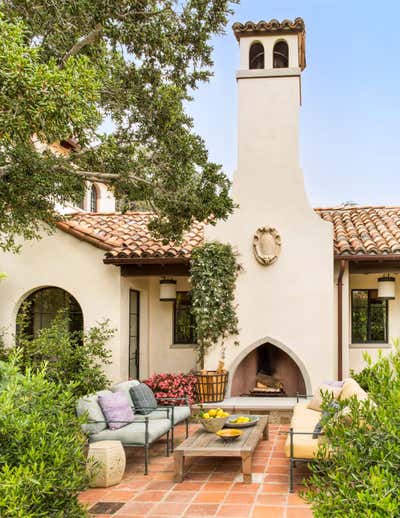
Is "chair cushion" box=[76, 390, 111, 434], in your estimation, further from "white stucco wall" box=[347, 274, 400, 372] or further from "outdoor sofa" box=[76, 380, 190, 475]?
"white stucco wall" box=[347, 274, 400, 372]

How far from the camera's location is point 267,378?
497 inches

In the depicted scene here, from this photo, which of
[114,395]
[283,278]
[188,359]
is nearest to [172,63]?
[283,278]

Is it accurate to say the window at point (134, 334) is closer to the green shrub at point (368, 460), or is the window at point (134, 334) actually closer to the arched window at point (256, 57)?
the arched window at point (256, 57)

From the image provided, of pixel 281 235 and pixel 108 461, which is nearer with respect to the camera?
pixel 108 461

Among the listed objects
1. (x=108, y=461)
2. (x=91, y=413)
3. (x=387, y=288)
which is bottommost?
(x=108, y=461)

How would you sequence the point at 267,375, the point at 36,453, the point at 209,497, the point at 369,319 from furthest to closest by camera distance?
the point at 369,319 < the point at 267,375 < the point at 209,497 < the point at 36,453

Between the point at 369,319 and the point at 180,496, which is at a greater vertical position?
the point at 369,319

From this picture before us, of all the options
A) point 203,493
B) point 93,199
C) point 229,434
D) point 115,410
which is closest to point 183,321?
point 115,410

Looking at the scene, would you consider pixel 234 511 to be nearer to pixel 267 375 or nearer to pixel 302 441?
pixel 302 441

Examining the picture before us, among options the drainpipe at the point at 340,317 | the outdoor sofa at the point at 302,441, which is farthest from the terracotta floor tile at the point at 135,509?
the drainpipe at the point at 340,317

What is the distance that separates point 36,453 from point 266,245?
8.53 meters

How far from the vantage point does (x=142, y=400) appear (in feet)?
31.4

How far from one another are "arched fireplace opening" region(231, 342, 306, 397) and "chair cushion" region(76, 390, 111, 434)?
4.42m

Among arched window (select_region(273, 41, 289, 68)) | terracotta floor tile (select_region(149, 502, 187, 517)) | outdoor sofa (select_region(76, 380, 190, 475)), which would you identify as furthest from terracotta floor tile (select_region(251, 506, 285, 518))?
arched window (select_region(273, 41, 289, 68))
